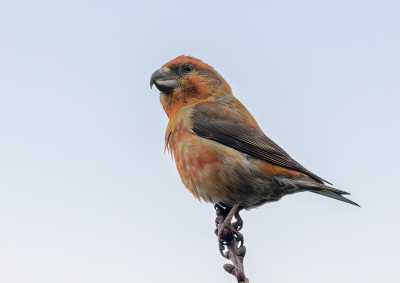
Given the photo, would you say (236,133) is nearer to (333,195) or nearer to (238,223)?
(238,223)

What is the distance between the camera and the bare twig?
350 cm

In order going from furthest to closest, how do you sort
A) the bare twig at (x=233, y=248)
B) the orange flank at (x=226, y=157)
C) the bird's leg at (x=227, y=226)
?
1. the orange flank at (x=226, y=157)
2. the bird's leg at (x=227, y=226)
3. the bare twig at (x=233, y=248)

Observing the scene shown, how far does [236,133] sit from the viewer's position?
17.7 ft

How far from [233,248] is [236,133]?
5.92 ft

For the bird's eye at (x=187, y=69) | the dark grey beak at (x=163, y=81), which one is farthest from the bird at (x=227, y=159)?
the bird's eye at (x=187, y=69)

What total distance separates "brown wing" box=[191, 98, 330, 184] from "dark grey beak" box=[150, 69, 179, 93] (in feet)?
1.54

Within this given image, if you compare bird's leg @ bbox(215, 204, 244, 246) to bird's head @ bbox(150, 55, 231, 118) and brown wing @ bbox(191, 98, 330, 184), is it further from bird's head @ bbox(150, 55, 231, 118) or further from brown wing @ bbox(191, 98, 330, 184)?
bird's head @ bbox(150, 55, 231, 118)

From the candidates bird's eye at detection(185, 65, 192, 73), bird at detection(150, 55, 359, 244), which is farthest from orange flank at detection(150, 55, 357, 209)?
bird's eye at detection(185, 65, 192, 73)

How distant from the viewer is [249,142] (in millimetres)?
5316

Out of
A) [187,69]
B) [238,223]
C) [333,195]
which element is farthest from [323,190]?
[187,69]

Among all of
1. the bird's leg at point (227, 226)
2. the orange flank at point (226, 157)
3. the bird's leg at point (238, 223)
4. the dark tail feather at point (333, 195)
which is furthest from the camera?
the orange flank at point (226, 157)

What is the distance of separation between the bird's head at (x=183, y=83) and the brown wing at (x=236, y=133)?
0.91 feet

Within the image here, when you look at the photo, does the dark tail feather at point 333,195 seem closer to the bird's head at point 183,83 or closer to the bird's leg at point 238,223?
the bird's leg at point 238,223

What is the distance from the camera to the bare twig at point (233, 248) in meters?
3.50
